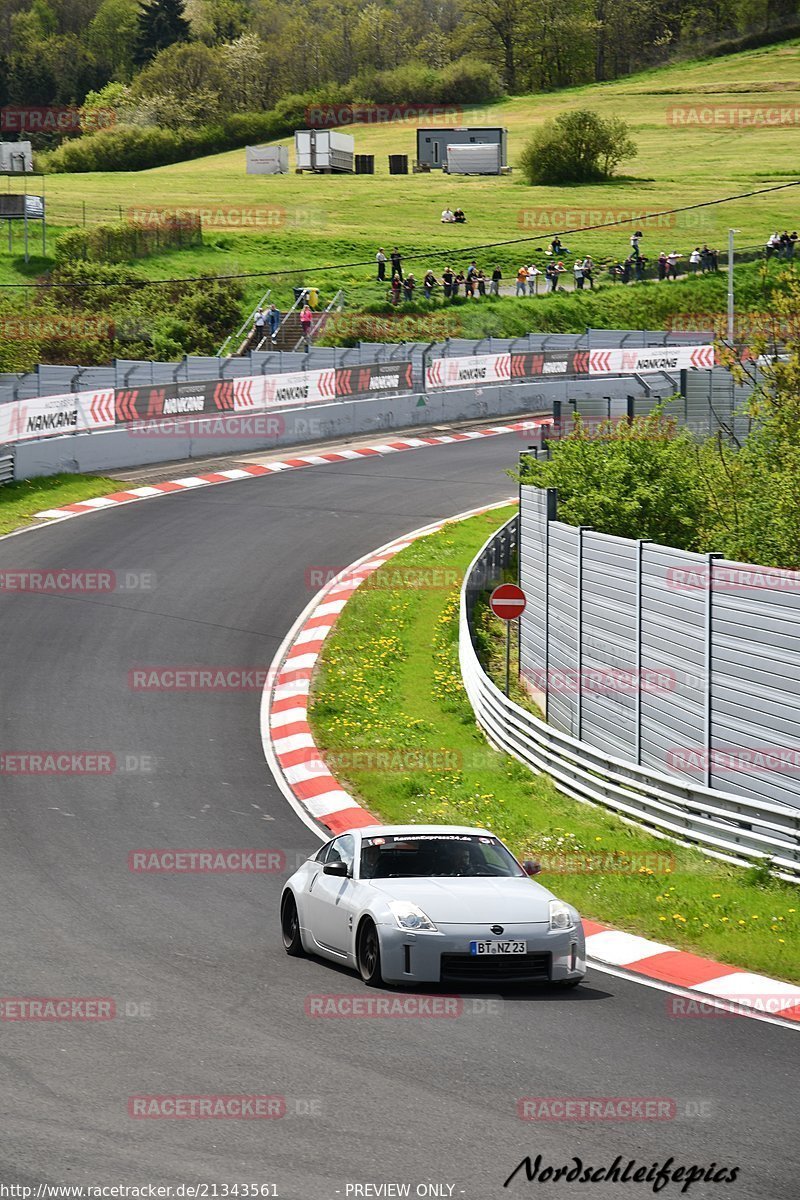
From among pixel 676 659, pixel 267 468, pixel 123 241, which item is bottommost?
pixel 267 468

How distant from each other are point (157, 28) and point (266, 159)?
Result: 6297cm

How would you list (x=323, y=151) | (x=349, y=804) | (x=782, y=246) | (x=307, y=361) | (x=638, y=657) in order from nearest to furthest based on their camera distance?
(x=638, y=657) → (x=349, y=804) → (x=307, y=361) → (x=782, y=246) → (x=323, y=151)

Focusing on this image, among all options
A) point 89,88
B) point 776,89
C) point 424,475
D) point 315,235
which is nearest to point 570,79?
point 776,89

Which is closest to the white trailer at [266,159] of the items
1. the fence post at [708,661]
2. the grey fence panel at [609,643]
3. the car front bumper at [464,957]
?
the grey fence panel at [609,643]

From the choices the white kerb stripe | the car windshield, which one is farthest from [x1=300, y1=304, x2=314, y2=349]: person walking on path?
the car windshield

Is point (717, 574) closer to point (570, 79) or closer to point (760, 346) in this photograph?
point (760, 346)

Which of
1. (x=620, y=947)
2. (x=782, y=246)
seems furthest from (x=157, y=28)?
(x=620, y=947)

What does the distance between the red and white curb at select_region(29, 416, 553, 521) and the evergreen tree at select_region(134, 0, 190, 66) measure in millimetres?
138738

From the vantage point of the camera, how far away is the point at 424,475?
3900 centimetres

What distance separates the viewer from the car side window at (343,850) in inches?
484

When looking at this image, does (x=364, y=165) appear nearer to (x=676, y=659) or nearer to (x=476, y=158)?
(x=476, y=158)

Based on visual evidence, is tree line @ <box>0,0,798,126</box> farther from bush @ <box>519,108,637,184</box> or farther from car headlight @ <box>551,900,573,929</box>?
car headlight @ <box>551,900,573,929</box>

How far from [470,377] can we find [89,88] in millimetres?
133232

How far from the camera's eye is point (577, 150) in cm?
11062
